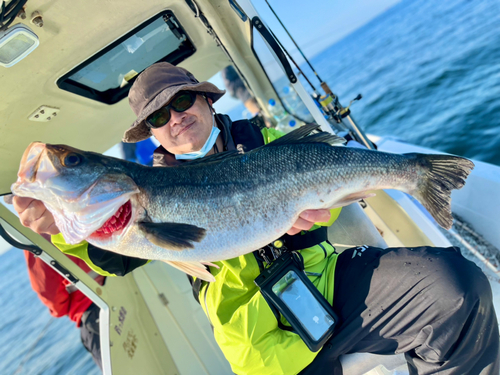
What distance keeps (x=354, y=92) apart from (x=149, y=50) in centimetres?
1846

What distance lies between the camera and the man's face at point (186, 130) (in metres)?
2.47

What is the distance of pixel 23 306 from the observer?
1952 centimetres

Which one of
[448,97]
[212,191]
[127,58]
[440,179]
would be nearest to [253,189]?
[212,191]

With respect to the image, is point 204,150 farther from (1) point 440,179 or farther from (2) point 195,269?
(1) point 440,179

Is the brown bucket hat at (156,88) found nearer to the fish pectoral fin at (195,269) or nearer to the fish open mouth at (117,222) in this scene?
the fish open mouth at (117,222)

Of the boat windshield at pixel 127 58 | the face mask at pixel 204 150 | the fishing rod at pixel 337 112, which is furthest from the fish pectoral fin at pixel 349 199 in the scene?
the boat windshield at pixel 127 58

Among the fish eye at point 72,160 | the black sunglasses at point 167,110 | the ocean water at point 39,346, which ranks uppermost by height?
the fish eye at point 72,160

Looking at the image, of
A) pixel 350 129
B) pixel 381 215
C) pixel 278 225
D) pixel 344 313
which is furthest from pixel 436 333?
pixel 350 129

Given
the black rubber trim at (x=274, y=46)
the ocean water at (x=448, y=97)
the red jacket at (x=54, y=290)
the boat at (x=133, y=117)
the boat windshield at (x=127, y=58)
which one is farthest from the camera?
the ocean water at (x=448, y=97)

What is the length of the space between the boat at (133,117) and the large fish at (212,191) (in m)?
1.32

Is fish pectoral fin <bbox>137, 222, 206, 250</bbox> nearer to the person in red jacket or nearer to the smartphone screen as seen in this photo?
the smartphone screen

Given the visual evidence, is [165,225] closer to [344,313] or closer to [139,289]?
[344,313]

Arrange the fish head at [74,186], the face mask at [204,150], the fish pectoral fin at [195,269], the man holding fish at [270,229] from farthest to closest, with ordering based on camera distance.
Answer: the face mask at [204,150] → the fish pectoral fin at [195,269] → the man holding fish at [270,229] → the fish head at [74,186]

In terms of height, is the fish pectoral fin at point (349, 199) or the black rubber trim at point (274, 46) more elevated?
the black rubber trim at point (274, 46)
